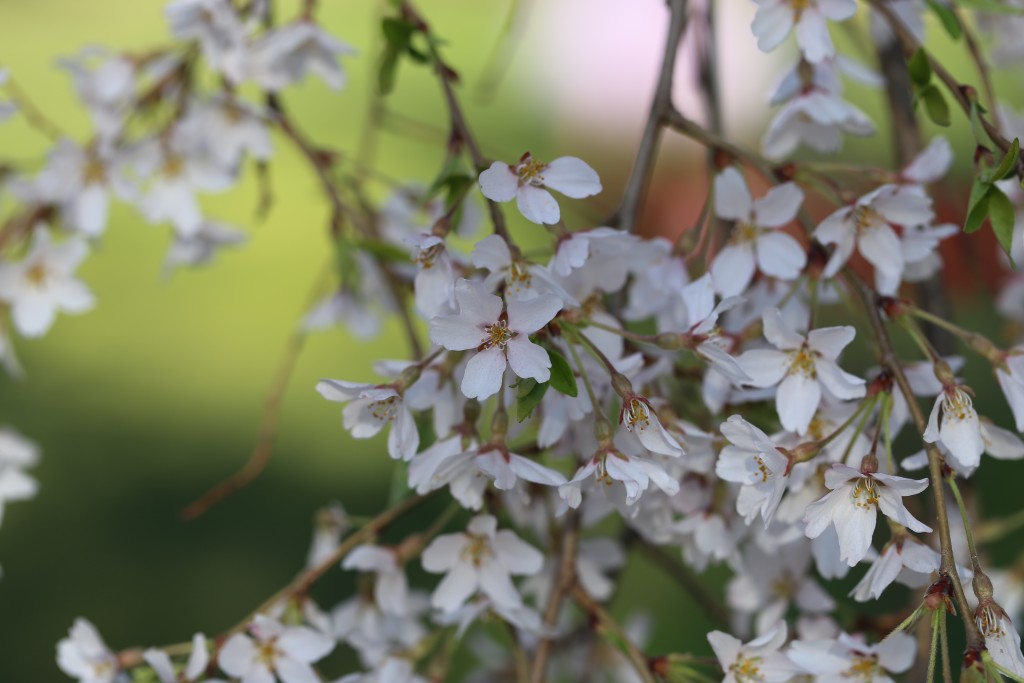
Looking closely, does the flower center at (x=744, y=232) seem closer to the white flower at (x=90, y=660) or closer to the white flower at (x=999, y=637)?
the white flower at (x=999, y=637)

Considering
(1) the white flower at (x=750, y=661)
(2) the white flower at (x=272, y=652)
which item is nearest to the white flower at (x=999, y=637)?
(1) the white flower at (x=750, y=661)

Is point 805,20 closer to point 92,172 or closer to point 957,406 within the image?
point 957,406

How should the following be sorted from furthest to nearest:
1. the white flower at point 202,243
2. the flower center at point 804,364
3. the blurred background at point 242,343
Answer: the blurred background at point 242,343 → the white flower at point 202,243 → the flower center at point 804,364

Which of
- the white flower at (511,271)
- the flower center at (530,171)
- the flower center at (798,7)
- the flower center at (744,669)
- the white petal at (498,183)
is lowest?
the flower center at (744,669)

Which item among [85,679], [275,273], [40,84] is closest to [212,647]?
[85,679]

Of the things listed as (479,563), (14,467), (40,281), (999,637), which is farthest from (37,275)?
(999,637)

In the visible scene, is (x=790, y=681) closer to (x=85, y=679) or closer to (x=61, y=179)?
(x=85, y=679)
